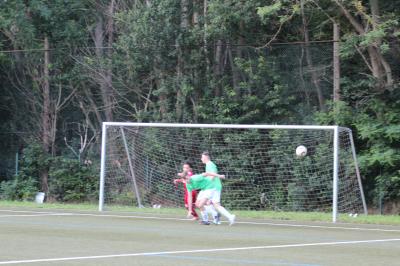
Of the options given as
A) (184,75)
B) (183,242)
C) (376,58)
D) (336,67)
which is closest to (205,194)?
(183,242)

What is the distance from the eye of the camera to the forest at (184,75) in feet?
94.3

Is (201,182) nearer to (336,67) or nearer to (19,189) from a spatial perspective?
(336,67)

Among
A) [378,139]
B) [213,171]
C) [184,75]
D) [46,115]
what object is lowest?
[213,171]

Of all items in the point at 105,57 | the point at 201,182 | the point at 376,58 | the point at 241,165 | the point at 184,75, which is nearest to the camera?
the point at 201,182

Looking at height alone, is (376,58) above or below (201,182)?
above

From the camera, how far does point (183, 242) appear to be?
47.5 ft

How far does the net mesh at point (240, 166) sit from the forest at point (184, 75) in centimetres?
165

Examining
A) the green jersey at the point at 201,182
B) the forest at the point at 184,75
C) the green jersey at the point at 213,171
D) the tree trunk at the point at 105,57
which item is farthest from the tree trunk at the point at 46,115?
the green jersey at the point at 213,171

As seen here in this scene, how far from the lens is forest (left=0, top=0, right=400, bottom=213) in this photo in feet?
94.3

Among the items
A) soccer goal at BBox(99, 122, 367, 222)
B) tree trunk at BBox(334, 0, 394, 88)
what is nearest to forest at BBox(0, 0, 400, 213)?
tree trunk at BBox(334, 0, 394, 88)

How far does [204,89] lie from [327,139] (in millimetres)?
7501

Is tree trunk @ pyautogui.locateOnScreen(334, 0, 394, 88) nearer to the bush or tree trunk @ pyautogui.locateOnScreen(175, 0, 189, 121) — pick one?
tree trunk @ pyautogui.locateOnScreen(175, 0, 189, 121)

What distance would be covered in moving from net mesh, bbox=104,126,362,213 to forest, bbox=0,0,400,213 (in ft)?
5.41

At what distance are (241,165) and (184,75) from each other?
228 inches
